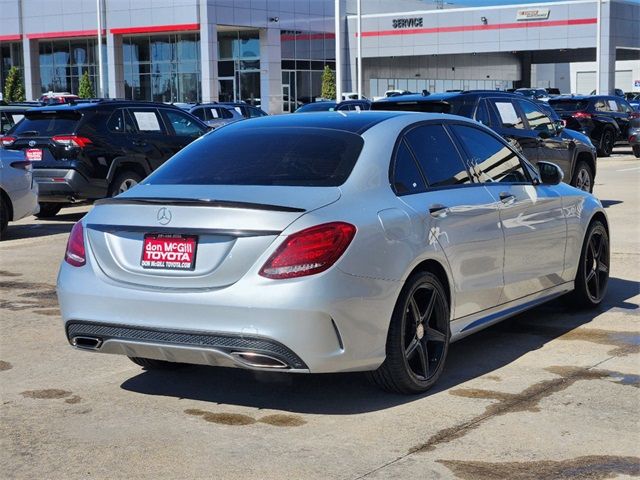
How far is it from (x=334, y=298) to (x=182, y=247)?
834 millimetres

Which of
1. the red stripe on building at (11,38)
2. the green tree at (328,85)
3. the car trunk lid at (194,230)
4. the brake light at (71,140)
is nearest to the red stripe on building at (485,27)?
the green tree at (328,85)

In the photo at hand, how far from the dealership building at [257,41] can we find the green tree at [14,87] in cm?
97

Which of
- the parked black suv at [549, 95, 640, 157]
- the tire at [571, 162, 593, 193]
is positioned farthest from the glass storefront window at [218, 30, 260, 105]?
the tire at [571, 162, 593, 193]

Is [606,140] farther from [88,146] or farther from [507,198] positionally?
[507,198]

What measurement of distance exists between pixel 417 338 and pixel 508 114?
373 inches

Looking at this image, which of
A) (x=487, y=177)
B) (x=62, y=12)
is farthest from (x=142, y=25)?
(x=487, y=177)

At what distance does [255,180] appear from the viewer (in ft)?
19.0

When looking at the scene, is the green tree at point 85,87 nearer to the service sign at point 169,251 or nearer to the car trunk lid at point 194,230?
the car trunk lid at point 194,230

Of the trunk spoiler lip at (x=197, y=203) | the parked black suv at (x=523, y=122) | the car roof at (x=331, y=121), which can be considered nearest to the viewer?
the trunk spoiler lip at (x=197, y=203)

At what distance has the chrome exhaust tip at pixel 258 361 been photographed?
517cm

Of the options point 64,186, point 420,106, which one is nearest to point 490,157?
point 420,106

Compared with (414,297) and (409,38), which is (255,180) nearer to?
(414,297)

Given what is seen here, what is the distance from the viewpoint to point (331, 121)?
21.2ft

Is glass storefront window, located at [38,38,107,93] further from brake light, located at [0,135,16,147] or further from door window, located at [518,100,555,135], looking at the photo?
door window, located at [518,100,555,135]
